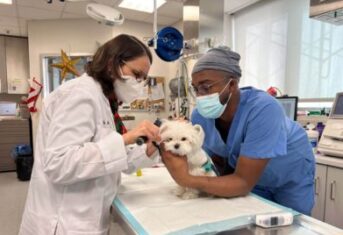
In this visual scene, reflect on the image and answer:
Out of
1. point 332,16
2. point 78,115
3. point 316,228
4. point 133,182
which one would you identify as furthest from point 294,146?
point 332,16

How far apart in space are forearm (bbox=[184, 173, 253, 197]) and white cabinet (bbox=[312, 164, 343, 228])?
109 cm

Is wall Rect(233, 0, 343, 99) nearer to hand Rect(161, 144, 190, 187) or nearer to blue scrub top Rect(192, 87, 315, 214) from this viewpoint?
blue scrub top Rect(192, 87, 315, 214)

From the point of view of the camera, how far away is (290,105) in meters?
2.35

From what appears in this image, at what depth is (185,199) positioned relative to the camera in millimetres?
934

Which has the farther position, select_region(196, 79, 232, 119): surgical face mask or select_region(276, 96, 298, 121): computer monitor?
select_region(276, 96, 298, 121): computer monitor

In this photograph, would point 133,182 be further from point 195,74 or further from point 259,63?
point 259,63

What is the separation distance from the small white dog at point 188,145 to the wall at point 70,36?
3.42 meters

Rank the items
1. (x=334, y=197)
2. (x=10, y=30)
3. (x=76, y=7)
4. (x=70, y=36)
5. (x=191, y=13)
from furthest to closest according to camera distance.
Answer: (x=10, y=30) → (x=70, y=36) → (x=76, y=7) → (x=191, y=13) → (x=334, y=197)

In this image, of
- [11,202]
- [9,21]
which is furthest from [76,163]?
[9,21]

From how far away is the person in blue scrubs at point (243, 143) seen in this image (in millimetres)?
942

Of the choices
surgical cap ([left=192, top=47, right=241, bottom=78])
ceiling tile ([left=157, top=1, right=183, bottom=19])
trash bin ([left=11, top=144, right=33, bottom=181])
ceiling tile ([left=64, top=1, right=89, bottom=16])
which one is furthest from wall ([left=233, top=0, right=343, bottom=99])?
trash bin ([left=11, top=144, right=33, bottom=181])

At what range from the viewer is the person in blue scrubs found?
942 mm

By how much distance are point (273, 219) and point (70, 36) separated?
14.5 ft

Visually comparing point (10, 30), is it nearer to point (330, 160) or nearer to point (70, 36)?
point (70, 36)
